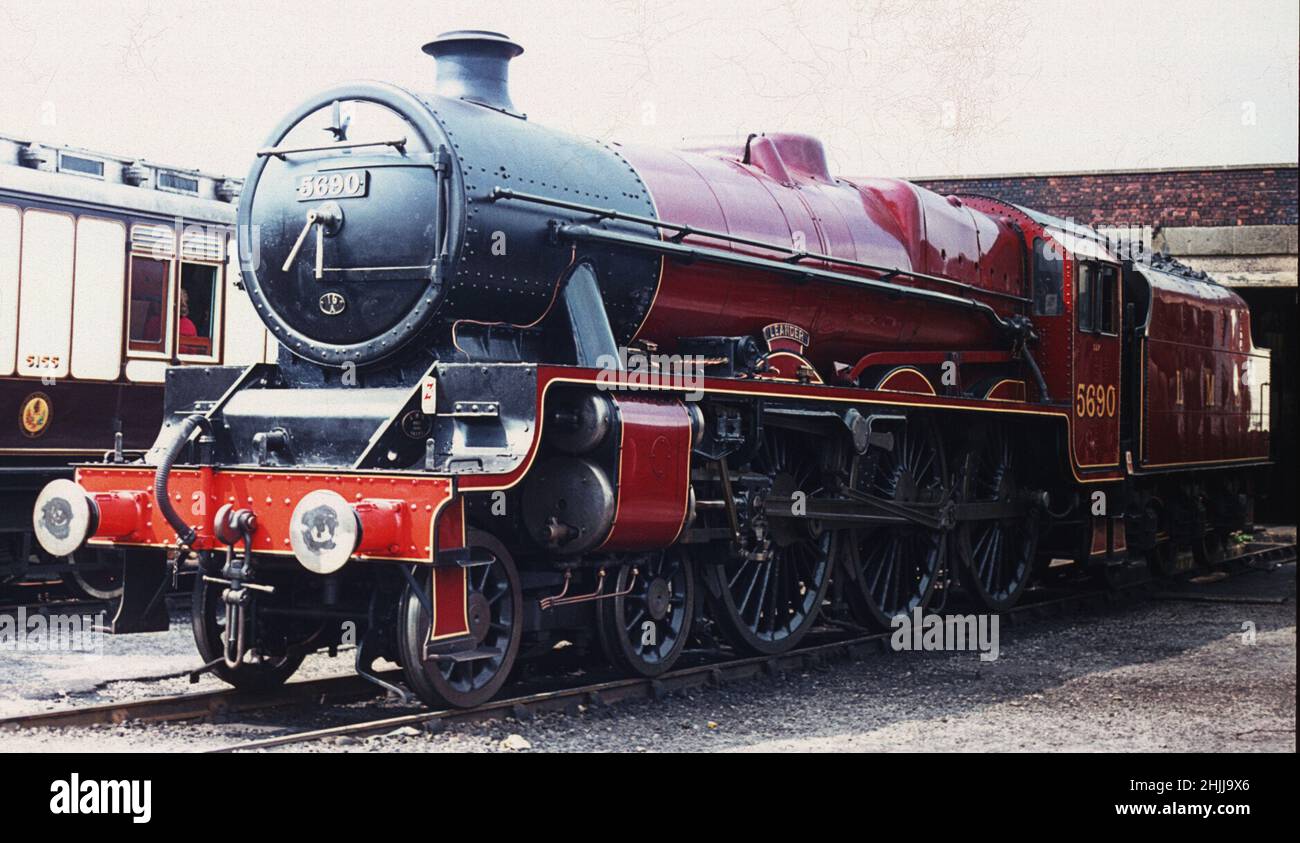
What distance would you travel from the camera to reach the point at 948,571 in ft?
37.9

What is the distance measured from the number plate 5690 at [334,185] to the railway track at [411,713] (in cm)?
265

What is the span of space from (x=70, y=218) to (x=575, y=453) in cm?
592

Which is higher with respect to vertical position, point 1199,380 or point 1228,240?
point 1228,240

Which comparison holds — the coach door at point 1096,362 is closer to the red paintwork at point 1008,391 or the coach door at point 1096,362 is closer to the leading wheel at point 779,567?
the red paintwork at point 1008,391

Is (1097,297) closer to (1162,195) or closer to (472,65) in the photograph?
(472,65)

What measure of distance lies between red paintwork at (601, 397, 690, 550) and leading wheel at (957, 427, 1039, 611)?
424cm

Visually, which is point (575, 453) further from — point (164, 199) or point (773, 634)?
point (164, 199)

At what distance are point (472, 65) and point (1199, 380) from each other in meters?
9.98

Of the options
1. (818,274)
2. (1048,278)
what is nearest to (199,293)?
(818,274)

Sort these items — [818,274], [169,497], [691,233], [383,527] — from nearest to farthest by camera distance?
[383,527]
[169,497]
[691,233]
[818,274]

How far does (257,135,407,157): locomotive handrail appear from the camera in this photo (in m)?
7.45

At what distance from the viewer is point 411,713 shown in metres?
7.58
